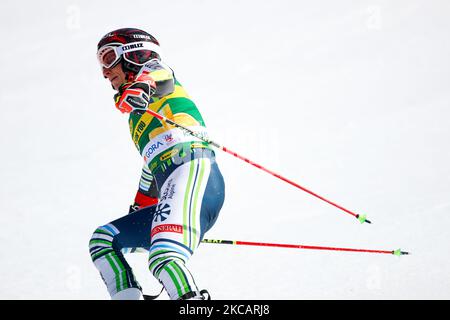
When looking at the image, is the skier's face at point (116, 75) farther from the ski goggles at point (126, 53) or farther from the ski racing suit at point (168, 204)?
the ski racing suit at point (168, 204)

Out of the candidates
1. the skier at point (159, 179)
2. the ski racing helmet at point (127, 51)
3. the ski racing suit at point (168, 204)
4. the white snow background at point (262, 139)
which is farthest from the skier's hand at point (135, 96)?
the white snow background at point (262, 139)

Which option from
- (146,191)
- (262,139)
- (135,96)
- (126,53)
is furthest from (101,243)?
(262,139)

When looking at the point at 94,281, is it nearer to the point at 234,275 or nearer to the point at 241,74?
the point at 234,275

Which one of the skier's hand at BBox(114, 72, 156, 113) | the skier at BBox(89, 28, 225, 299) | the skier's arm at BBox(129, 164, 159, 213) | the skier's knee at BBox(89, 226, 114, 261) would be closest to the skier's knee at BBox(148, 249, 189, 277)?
the skier at BBox(89, 28, 225, 299)

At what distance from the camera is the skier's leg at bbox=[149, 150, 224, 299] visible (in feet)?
14.7

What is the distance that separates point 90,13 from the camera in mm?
14453

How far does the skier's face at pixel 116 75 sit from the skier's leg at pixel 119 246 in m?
0.75

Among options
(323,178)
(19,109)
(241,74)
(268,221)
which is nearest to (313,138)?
(323,178)

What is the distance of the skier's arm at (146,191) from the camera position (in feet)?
18.3

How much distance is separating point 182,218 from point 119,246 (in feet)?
1.88

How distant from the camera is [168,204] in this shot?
15.6ft

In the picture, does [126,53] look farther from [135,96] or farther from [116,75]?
[135,96]

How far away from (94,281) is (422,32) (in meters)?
7.83

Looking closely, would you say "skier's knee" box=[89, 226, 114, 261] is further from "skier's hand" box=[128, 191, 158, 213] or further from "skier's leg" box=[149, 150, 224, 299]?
"skier's hand" box=[128, 191, 158, 213]
